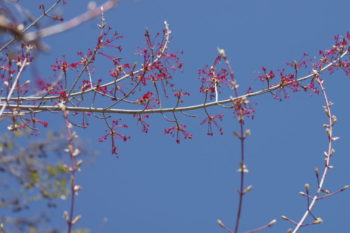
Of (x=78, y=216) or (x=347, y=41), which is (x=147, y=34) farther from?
(x=78, y=216)

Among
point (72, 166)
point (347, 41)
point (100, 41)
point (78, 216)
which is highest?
point (347, 41)

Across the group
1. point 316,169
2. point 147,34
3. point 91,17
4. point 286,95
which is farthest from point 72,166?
point 286,95

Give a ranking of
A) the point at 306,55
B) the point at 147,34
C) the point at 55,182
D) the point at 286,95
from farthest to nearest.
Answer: the point at 55,182 < the point at 306,55 < the point at 286,95 < the point at 147,34

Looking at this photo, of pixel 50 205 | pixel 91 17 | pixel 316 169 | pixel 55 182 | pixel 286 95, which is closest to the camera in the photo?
pixel 91 17

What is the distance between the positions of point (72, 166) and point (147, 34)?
10.9 ft

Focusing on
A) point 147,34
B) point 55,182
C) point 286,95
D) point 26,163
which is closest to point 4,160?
point 26,163

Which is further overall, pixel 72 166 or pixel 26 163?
pixel 26 163

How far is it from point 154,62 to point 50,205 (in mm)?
4539

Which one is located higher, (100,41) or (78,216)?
(100,41)

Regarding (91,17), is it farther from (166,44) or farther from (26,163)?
(26,163)

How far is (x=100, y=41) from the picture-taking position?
538cm

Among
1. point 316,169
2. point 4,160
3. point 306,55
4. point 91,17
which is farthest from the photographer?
point 4,160

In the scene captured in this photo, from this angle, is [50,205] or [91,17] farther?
[50,205]

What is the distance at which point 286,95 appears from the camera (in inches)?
216
